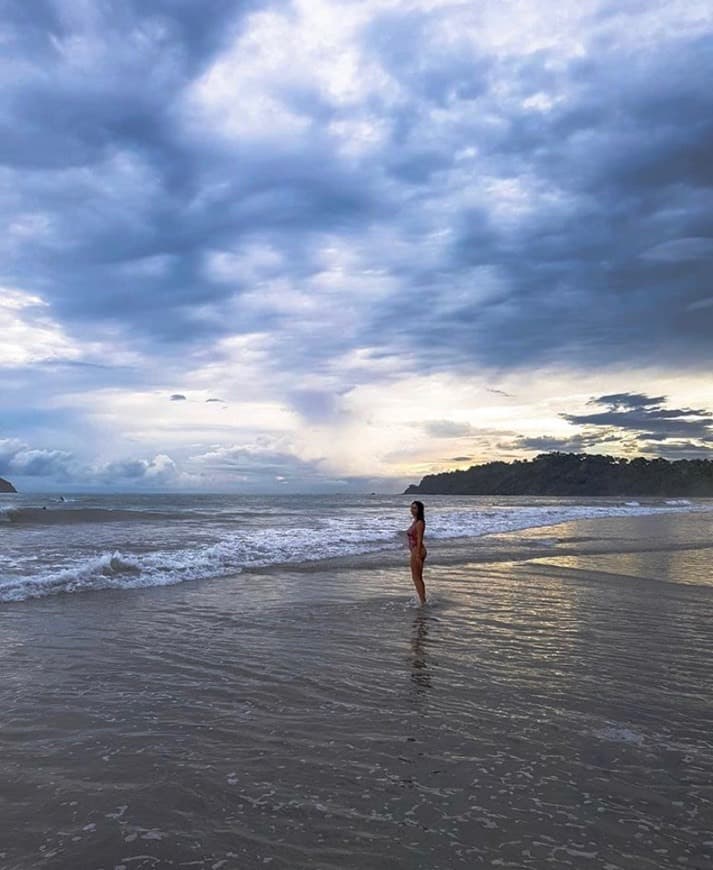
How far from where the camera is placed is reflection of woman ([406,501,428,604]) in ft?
41.2

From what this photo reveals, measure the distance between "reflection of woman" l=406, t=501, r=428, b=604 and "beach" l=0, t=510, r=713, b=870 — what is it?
660 mm

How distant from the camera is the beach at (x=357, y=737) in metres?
3.89

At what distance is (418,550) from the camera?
1320 cm

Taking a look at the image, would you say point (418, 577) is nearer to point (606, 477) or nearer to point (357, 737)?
point (357, 737)

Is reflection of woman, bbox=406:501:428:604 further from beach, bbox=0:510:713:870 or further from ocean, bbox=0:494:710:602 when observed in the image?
ocean, bbox=0:494:710:602

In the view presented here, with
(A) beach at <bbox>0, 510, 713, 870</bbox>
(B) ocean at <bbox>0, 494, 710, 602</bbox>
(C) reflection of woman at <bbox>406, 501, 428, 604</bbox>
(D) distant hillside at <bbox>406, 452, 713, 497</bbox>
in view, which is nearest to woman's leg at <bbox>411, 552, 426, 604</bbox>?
(C) reflection of woman at <bbox>406, 501, 428, 604</bbox>

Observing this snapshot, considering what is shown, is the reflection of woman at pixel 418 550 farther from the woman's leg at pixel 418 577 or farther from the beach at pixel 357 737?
the beach at pixel 357 737

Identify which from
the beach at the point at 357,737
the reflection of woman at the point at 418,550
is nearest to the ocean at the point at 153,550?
the beach at the point at 357,737

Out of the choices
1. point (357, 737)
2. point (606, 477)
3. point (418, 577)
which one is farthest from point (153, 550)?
point (606, 477)

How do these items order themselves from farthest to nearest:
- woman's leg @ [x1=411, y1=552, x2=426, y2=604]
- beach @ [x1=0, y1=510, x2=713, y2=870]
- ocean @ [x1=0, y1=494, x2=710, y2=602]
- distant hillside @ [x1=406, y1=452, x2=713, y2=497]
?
distant hillside @ [x1=406, y1=452, x2=713, y2=497] < ocean @ [x1=0, y1=494, x2=710, y2=602] < woman's leg @ [x1=411, y1=552, x2=426, y2=604] < beach @ [x1=0, y1=510, x2=713, y2=870]

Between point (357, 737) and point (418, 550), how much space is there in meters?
7.79

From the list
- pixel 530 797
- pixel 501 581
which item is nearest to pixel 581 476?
pixel 501 581

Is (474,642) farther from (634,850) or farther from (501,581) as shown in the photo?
(501,581)

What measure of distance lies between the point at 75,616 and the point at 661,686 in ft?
30.8
